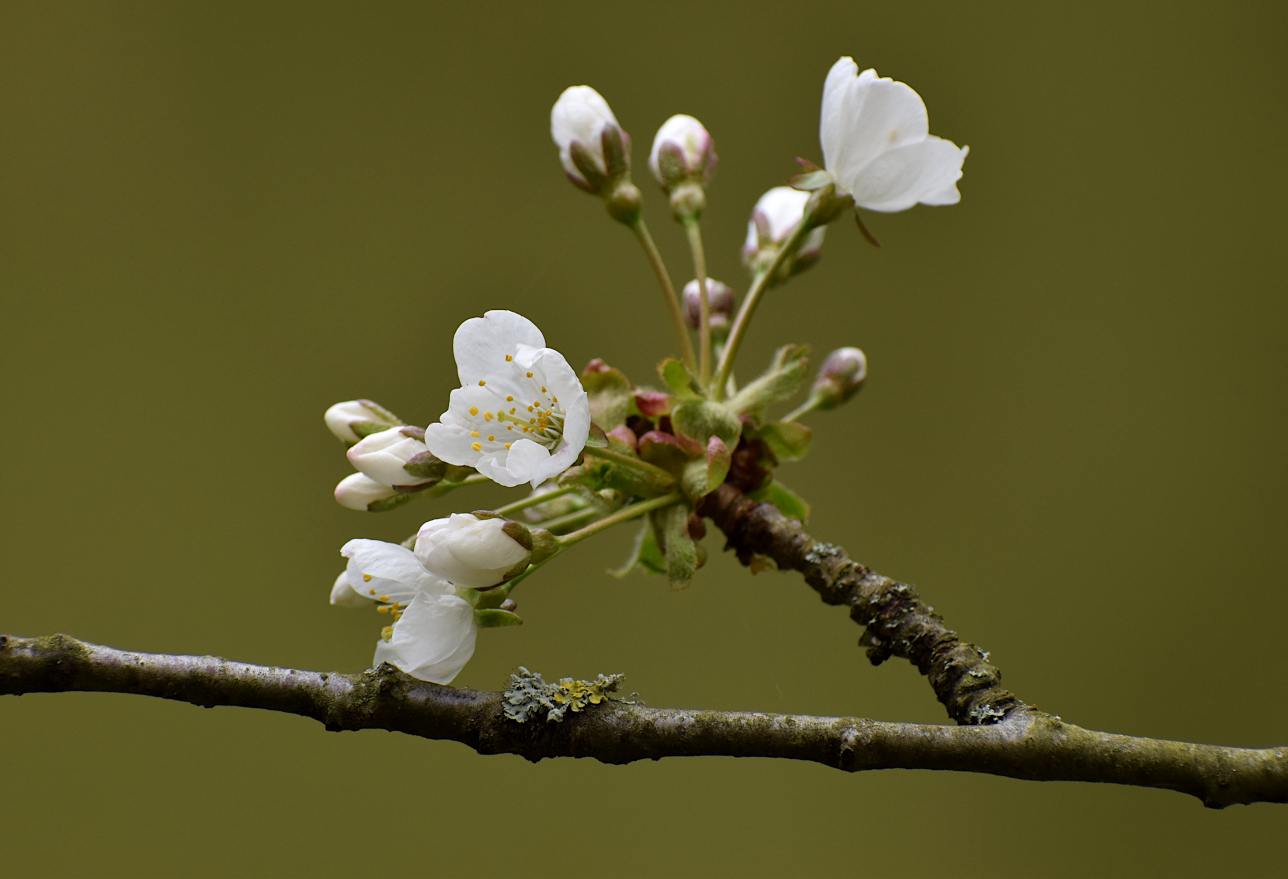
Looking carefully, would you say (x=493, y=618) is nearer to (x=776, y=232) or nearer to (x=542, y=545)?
(x=542, y=545)

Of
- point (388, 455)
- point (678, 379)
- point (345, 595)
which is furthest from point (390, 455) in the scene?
point (678, 379)

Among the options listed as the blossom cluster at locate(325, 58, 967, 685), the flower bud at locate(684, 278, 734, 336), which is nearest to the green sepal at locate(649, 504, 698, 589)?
the blossom cluster at locate(325, 58, 967, 685)

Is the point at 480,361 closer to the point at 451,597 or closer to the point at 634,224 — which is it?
the point at 451,597

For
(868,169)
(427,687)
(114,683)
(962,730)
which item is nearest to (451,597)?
(427,687)

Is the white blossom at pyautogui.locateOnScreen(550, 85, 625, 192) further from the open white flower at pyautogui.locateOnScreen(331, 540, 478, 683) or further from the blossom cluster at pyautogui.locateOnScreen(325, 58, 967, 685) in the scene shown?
the open white flower at pyautogui.locateOnScreen(331, 540, 478, 683)

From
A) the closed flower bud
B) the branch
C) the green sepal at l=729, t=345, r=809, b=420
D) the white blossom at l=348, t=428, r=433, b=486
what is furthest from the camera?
the closed flower bud
